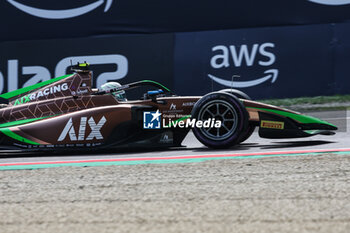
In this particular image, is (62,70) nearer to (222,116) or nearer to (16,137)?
(16,137)

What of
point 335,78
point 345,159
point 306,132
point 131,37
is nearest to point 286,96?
point 335,78

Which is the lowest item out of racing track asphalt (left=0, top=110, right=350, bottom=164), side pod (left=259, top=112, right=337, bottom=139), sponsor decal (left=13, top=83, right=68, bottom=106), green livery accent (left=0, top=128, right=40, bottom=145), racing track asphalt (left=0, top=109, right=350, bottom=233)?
racing track asphalt (left=0, top=109, right=350, bottom=233)

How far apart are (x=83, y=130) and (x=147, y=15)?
18.8ft

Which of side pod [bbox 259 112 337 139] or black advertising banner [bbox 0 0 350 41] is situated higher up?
black advertising banner [bbox 0 0 350 41]

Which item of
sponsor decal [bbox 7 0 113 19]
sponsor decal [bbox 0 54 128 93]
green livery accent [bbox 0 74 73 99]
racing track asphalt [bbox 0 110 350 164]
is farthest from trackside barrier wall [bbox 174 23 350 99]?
green livery accent [bbox 0 74 73 99]

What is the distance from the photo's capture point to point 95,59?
37.0ft

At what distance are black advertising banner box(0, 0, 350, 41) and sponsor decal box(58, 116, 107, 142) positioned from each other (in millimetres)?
5423

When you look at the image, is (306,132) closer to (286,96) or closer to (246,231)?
(246,231)

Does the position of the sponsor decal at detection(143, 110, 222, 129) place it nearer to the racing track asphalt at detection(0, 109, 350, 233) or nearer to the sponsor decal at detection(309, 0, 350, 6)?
the racing track asphalt at detection(0, 109, 350, 233)

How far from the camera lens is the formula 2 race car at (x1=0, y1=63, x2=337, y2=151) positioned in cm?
595

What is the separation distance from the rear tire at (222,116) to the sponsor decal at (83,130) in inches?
43.3

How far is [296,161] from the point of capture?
16.4 ft
